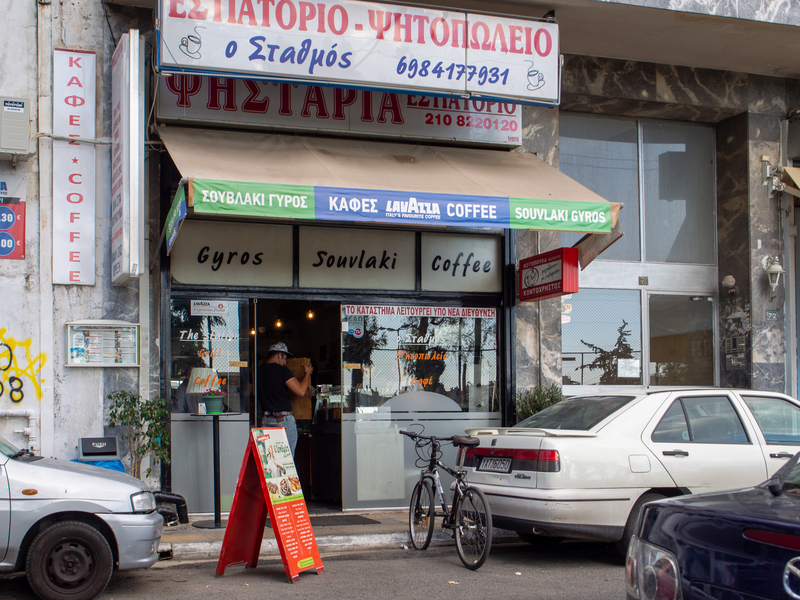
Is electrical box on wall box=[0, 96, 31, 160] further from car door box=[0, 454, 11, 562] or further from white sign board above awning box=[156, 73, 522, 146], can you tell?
car door box=[0, 454, 11, 562]

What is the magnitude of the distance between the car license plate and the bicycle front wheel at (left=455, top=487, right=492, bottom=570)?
0.32 m

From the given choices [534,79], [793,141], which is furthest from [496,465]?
[793,141]

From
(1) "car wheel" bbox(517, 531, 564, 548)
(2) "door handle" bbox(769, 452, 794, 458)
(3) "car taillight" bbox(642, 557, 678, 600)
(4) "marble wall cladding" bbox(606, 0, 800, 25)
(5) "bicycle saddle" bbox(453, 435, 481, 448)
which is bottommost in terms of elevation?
(1) "car wheel" bbox(517, 531, 564, 548)

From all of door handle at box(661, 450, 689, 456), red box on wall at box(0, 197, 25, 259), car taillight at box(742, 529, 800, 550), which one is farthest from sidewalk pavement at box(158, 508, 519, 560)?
car taillight at box(742, 529, 800, 550)

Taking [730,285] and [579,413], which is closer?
[579,413]

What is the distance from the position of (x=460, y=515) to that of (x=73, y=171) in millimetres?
5573

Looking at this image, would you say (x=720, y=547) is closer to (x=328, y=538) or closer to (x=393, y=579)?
(x=393, y=579)

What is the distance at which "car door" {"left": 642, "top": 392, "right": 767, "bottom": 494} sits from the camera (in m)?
6.74

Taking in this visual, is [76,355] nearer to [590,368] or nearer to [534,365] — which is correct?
[534,365]

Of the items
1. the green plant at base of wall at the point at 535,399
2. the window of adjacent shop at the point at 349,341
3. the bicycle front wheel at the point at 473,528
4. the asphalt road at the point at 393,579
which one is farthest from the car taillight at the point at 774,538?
the green plant at base of wall at the point at 535,399

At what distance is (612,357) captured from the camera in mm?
11430

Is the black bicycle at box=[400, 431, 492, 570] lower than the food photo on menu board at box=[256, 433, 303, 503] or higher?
lower

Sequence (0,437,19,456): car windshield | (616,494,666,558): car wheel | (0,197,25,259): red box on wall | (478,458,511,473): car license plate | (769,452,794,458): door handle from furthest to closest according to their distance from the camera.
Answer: (0,197,25,259): red box on wall
(769,452,794,458): door handle
(478,458,511,473): car license plate
(616,494,666,558): car wheel
(0,437,19,456): car windshield

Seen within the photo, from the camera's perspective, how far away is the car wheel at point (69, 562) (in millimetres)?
5457
